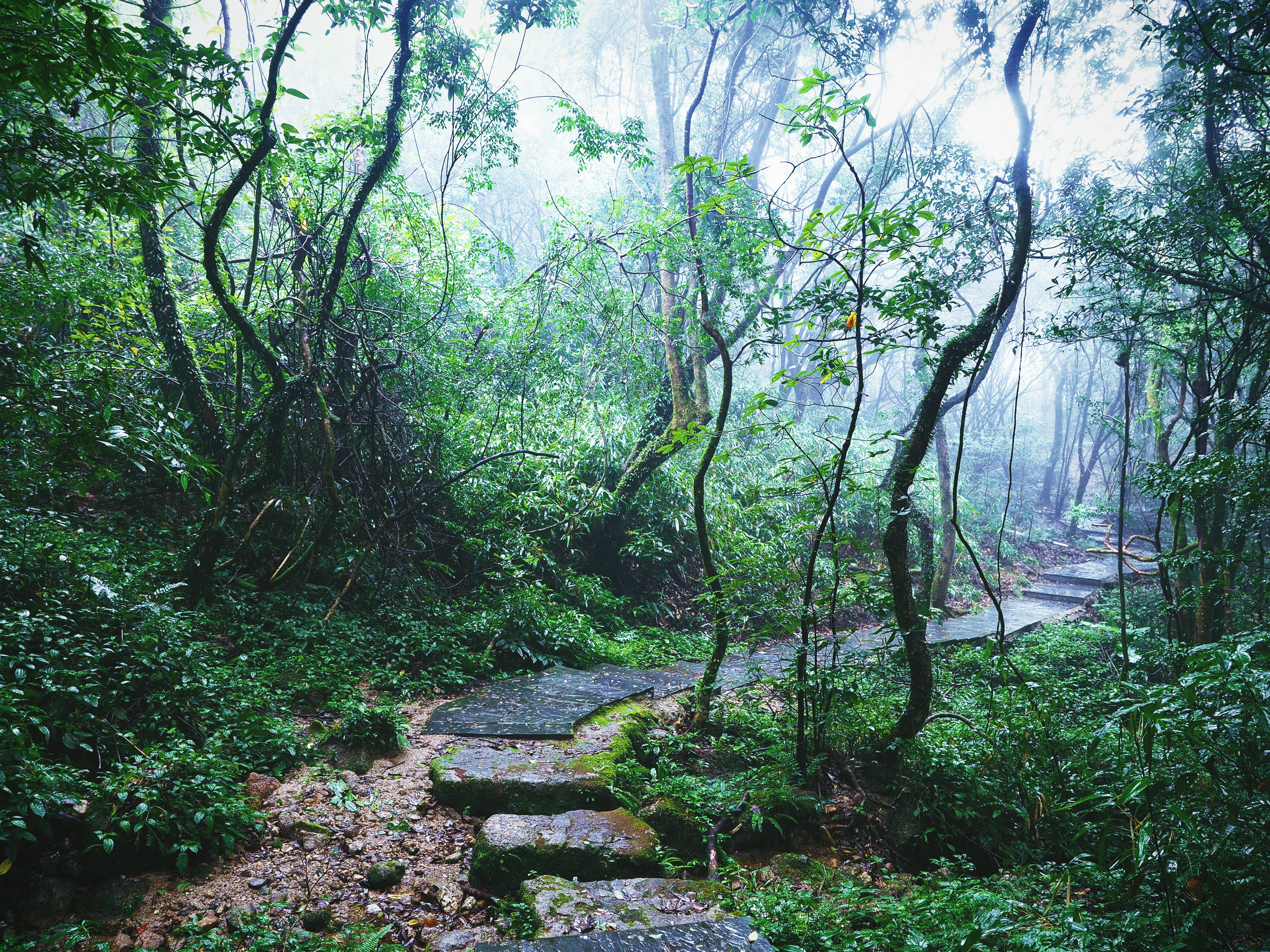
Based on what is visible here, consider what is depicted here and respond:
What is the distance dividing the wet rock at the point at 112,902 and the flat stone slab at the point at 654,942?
4.12 ft

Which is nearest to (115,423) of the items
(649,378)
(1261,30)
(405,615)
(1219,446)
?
(405,615)

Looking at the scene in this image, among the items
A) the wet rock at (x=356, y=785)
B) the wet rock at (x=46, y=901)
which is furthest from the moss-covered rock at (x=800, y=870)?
the wet rock at (x=46, y=901)

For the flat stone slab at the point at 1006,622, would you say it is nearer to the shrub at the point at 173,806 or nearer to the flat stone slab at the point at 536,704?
the flat stone slab at the point at 536,704

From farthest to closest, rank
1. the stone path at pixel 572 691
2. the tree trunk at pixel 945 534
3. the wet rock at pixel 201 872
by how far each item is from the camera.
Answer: the tree trunk at pixel 945 534
the stone path at pixel 572 691
the wet rock at pixel 201 872

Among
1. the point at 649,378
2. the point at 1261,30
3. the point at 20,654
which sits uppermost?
the point at 1261,30

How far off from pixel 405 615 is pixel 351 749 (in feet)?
6.43

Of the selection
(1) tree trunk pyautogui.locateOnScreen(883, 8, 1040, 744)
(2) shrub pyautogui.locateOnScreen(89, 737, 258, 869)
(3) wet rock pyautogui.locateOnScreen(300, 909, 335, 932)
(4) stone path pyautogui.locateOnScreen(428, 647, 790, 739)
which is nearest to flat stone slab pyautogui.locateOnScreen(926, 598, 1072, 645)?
(4) stone path pyautogui.locateOnScreen(428, 647, 790, 739)

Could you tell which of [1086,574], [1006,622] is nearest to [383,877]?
[1006,622]

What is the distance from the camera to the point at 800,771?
347 cm

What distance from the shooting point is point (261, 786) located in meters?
2.99

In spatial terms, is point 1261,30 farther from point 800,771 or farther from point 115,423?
point 115,423

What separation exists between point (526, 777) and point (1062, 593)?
582 inches

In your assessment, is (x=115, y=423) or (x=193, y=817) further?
(x=115, y=423)

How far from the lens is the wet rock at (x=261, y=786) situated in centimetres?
292
